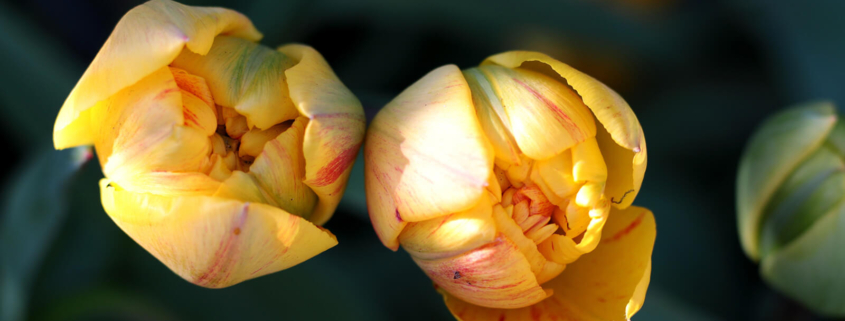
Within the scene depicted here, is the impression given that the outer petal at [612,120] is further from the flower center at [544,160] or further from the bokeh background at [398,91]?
the bokeh background at [398,91]

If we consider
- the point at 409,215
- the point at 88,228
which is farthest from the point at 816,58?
the point at 88,228

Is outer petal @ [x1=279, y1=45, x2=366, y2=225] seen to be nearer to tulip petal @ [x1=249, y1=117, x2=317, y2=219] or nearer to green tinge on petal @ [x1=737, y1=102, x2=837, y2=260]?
tulip petal @ [x1=249, y1=117, x2=317, y2=219]

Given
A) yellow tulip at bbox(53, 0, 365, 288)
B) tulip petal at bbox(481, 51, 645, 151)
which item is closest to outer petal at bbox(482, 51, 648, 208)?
tulip petal at bbox(481, 51, 645, 151)

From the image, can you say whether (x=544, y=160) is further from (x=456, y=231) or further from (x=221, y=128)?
(x=221, y=128)

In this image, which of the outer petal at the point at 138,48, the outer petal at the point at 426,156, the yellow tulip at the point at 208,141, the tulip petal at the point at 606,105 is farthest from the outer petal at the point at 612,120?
the outer petal at the point at 138,48

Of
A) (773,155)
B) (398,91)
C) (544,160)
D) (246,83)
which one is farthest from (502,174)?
(398,91)

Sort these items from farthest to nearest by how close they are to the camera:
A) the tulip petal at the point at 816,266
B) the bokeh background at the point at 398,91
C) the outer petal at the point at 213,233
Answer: the bokeh background at the point at 398,91 < the tulip petal at the point at 816,266 < the outer petal at the point at 213,233
